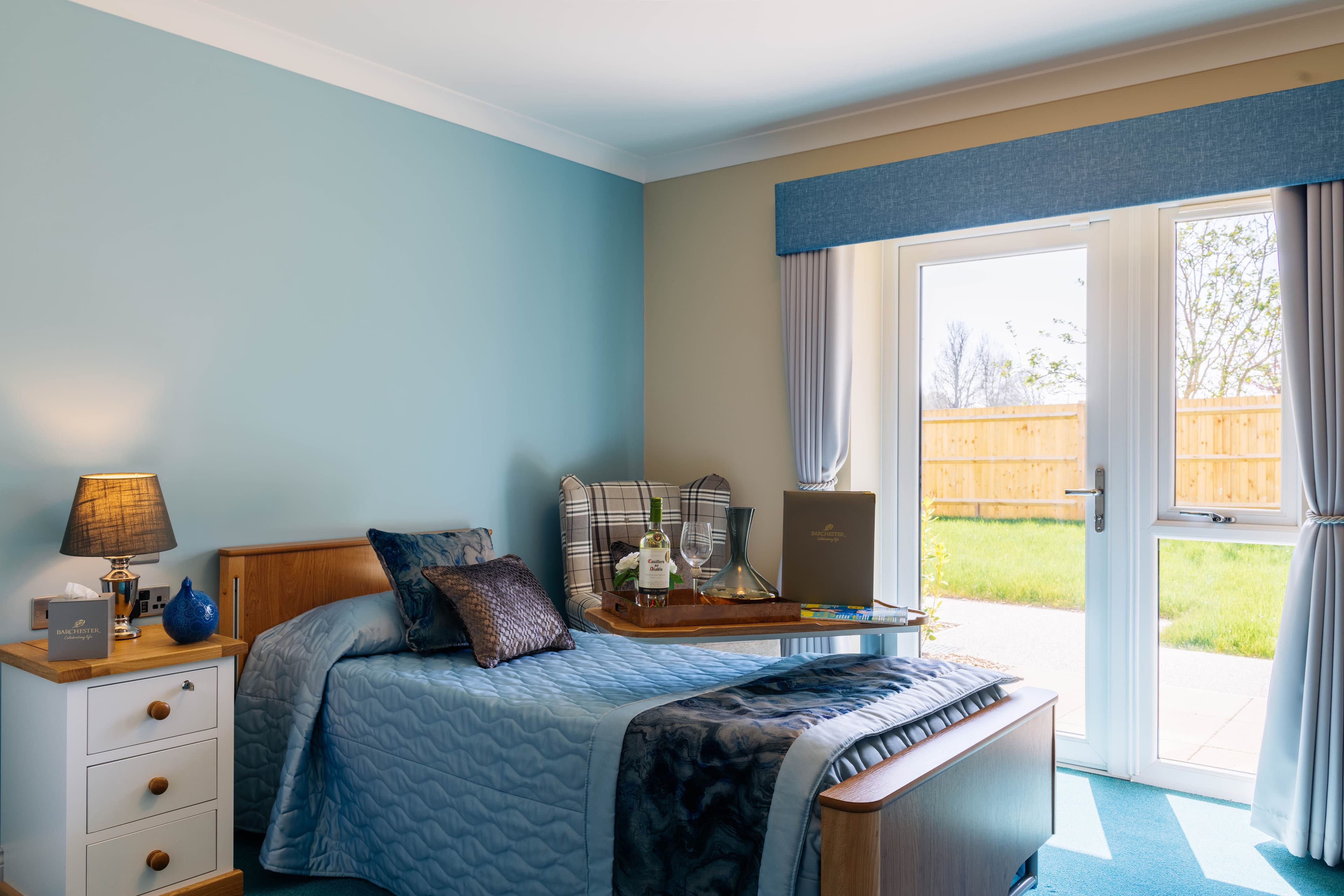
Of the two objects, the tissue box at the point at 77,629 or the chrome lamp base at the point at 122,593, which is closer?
the tissue box at the point at 77,629

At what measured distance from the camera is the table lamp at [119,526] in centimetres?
240

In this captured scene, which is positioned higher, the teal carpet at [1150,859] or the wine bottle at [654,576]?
the wine bottle at [654,576]

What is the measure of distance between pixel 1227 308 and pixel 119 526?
3674mm

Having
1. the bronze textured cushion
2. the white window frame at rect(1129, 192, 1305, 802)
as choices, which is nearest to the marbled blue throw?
the bronze textured cushion

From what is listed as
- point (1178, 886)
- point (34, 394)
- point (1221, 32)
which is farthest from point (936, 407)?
point (34, 394)

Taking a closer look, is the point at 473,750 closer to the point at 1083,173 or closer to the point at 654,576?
the point at 654,576

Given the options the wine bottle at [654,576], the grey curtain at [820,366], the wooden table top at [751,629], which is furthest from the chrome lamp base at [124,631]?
the grey curtain at [820,366]

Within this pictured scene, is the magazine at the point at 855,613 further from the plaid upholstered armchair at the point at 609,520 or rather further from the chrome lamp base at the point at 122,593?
the chrome lamp base at the point at 122,593

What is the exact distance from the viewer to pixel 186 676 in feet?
8.00

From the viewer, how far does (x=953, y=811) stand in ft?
6.45

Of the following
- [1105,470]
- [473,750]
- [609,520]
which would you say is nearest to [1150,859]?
[1105,470]

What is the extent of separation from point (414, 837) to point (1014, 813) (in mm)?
1552

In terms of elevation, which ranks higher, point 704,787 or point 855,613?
point 855,613

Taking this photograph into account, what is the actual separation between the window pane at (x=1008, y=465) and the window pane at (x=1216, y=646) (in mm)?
314
